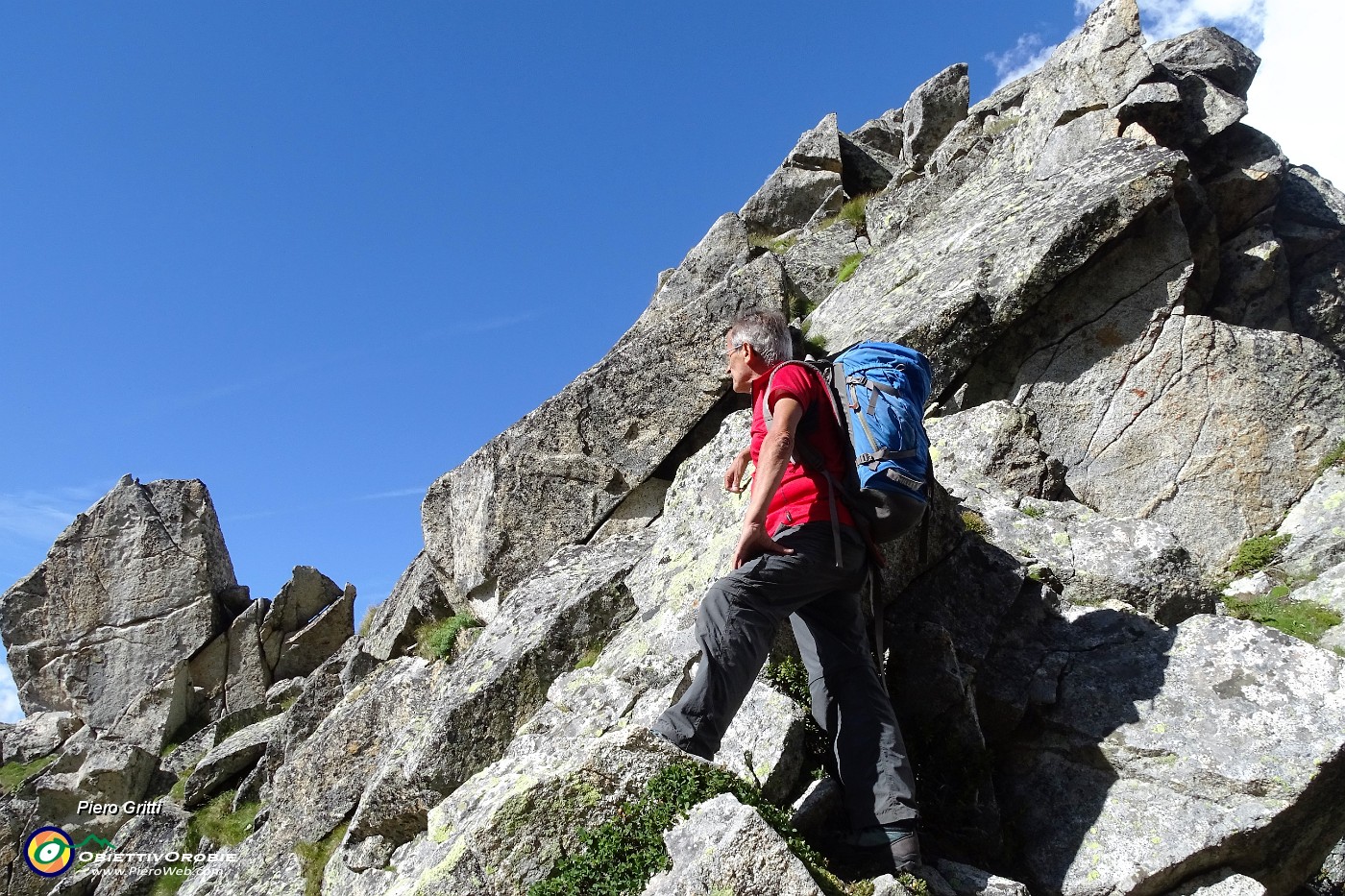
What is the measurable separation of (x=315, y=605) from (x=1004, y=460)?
22.2 metres

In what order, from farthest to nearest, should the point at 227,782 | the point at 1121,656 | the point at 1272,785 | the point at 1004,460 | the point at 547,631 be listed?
the point at 227,782 < the point at 1004,460 < the point at 547,631 < the point at 1121,656 < the point at 1272,785

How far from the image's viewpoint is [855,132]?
1379 inches

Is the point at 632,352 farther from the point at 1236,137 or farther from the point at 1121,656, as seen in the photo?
the point at 1236,137

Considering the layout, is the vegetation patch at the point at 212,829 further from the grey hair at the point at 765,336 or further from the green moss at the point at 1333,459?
the green moss at the point at 1333,459

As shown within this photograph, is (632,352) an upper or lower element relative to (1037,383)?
upper

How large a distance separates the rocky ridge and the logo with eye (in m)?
0.34

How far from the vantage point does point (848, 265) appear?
2144cm

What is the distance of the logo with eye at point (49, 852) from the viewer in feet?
65.1

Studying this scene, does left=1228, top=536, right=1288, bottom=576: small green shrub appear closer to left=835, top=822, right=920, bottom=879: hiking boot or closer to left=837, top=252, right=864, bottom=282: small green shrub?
left=835, top=822, right=920, bottom=879: hiking boot

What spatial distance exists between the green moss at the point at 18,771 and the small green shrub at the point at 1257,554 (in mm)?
27265

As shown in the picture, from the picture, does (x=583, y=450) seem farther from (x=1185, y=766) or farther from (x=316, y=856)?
(x=1185, y=766)

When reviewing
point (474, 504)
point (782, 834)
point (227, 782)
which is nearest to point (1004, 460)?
point (782, 834)

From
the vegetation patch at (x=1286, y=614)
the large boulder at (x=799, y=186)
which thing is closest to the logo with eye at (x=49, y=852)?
the vegetation patch at (x=1286, y=614)

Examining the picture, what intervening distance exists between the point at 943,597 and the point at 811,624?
265 centimetres
